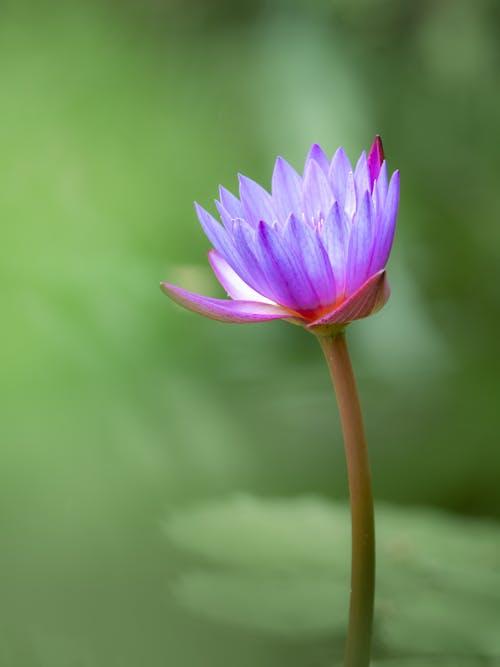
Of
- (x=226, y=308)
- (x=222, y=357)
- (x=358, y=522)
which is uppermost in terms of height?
(x=222, y=357)

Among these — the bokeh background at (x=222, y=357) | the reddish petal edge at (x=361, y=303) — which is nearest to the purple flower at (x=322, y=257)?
the reddish petal edge at (x=361, y=303)

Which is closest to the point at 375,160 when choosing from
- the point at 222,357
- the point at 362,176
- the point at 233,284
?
the point at 362,176

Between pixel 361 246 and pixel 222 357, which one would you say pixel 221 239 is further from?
pixel 222 357

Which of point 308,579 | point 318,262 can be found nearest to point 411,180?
point 308,579

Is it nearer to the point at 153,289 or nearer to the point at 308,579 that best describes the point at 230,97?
the point at 153,289

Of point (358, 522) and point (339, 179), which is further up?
point (339, 179)

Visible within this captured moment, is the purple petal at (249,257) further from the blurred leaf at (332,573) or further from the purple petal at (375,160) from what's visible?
the blurred leaf at (332,573)

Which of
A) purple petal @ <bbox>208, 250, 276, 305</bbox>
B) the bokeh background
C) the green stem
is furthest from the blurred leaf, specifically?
purple petal @ <bbox>208, 250, 276, 305</bbox>
